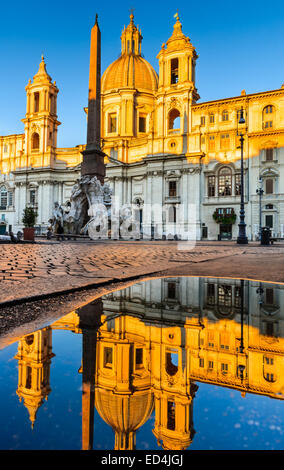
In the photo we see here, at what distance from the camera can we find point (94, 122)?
75.8 ft

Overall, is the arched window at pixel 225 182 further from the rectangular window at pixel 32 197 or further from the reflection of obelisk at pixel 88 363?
the reflection of obelisk at pixel 88 363

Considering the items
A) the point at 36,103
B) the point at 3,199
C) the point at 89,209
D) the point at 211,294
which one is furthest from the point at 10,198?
the point at 211,294

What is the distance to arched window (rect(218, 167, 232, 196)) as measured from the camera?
37375 millimetres

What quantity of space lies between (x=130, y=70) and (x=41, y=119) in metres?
15.9

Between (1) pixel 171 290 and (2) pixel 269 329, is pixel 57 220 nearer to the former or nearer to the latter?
(1) pixel 171 290

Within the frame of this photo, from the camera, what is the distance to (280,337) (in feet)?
5.30

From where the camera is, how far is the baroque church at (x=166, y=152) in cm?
3572

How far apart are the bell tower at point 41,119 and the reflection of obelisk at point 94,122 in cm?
2825

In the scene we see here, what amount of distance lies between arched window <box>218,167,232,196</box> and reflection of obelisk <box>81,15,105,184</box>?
63.2ft

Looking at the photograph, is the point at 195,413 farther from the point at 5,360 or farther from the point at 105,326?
the point at 105,326

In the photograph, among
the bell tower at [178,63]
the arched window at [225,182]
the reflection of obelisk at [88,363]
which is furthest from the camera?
the bell tower at [178,63]

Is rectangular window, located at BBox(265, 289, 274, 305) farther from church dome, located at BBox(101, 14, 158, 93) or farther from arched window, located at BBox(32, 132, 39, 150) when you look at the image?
arched window, located at BBox(32, 132, 39, 150)

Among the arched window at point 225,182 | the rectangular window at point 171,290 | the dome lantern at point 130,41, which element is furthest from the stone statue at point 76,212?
the dome lantern at point 130,41

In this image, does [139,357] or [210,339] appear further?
[210,339]
